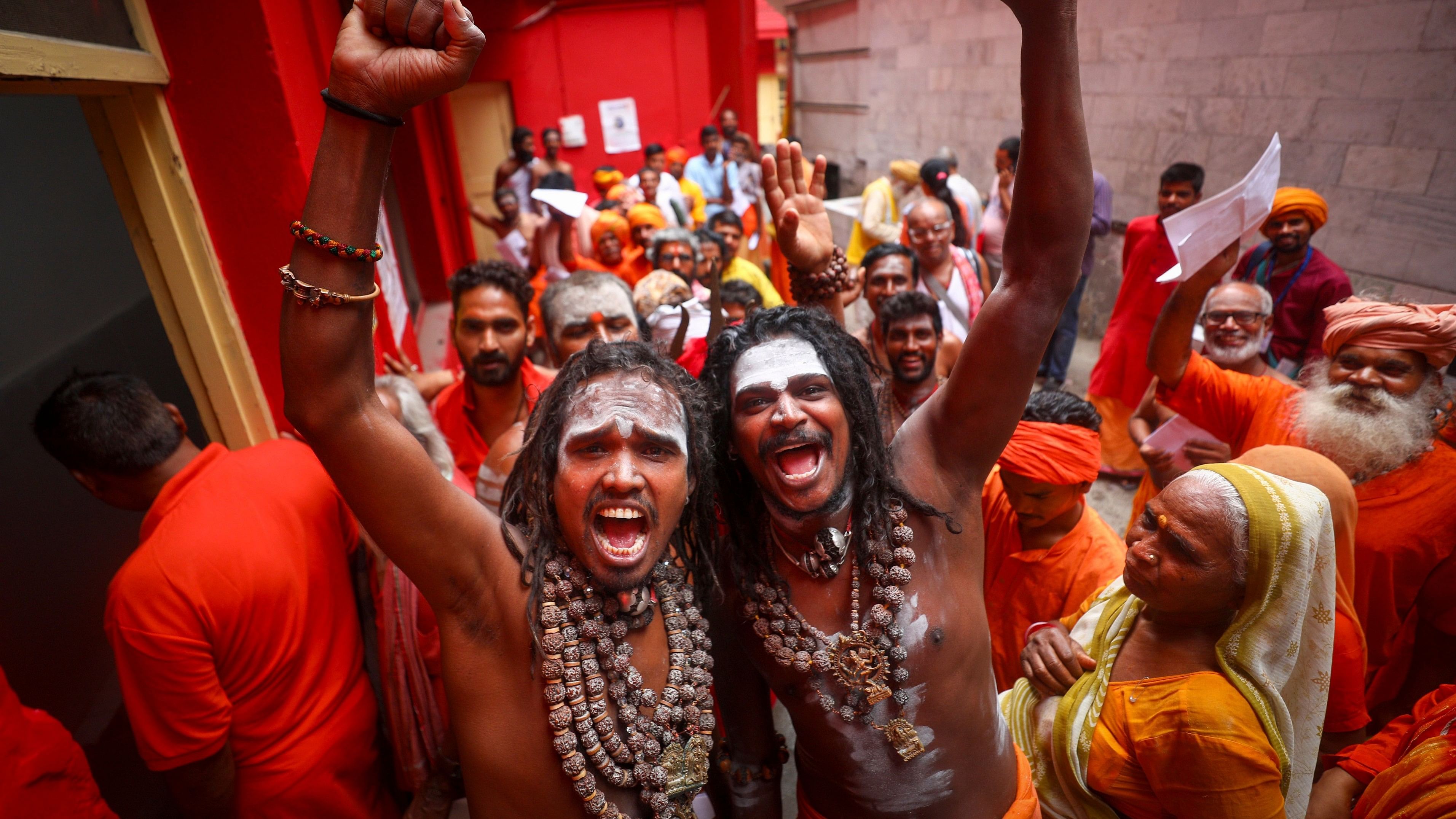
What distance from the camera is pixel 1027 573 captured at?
2.55 metres

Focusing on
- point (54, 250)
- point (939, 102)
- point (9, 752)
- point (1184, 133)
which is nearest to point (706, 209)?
point (939, 102)

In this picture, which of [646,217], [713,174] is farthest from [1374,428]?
[713,174]

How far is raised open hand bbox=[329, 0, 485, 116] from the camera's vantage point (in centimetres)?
114

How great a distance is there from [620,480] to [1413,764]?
2.09 meters

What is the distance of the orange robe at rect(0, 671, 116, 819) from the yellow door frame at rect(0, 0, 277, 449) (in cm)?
157

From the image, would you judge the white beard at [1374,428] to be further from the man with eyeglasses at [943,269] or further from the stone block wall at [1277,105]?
the stone block wall at [1277,105]

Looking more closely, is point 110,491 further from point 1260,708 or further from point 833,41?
point 833,41

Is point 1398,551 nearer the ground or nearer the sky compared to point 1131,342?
nearer the sky

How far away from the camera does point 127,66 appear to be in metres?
2.64

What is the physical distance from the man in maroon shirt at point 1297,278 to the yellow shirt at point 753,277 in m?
3.26

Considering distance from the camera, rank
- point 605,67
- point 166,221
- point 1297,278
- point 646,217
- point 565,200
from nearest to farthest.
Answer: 1. point 565,200
2. point 166,221
3. point 1297,278
4. point 646,217
5. point 605,67

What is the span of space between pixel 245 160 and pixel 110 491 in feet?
5.30

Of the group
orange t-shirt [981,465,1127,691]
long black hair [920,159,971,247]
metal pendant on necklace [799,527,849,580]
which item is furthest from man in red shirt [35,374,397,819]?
long black hair [920,159,971,247]

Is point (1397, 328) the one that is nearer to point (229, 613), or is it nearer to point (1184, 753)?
point (1184, 753)
